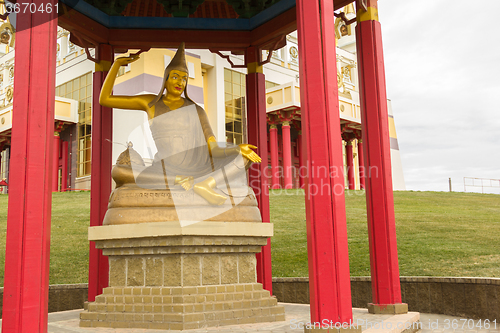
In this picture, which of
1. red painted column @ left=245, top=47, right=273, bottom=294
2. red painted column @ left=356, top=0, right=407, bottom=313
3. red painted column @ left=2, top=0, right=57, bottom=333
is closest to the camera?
red painted column @ left=2, top=0, right=57, bottom=333

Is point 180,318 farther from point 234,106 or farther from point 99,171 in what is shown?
point 234,106

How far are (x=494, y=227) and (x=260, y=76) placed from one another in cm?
1022

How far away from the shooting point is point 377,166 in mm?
5707

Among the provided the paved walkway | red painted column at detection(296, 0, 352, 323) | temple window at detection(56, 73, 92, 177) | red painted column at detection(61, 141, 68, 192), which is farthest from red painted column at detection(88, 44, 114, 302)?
red painted column at detection(61, 141, 68, 192)

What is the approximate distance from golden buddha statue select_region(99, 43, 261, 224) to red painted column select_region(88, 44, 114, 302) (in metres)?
0.84

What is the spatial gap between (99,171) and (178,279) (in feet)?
8.56

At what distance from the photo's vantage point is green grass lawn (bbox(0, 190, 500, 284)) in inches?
Answer: 391

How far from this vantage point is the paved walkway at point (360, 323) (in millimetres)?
4641

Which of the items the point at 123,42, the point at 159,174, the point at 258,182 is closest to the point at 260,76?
the point at 258,182

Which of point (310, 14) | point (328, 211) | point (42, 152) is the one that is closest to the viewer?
point (42, 152)

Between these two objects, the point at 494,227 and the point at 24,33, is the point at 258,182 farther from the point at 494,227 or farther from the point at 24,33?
the point at 494,227

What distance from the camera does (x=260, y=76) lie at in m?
7.64

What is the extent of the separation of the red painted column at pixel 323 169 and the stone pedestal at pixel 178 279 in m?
1.30

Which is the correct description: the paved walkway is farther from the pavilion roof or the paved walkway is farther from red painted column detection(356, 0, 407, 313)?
the pavilion roof
